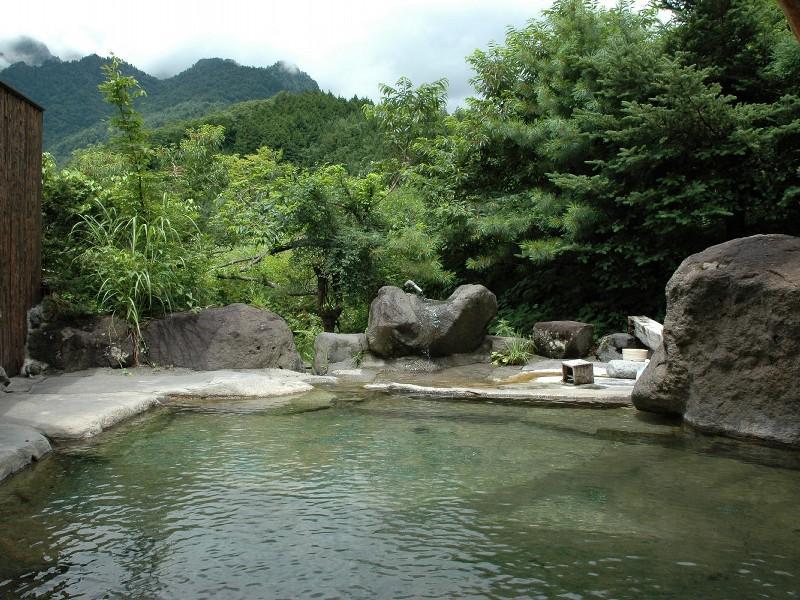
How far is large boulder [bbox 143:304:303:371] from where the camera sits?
7.58 meters

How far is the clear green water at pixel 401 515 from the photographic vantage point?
2512 mm

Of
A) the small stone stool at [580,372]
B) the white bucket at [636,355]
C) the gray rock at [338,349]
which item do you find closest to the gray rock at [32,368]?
the gray rock at [338,349]

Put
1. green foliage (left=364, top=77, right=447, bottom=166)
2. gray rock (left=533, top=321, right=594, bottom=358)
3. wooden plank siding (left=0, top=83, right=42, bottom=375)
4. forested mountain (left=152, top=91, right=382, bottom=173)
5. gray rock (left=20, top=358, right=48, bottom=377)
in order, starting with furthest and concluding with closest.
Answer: forested mountain (left=152, top=91, right=382, bottom=173), green foliage (left=364, top=77, right=447, bottom=166), gray rock (left=533, top=321, right=594, bottom=358), gray rock (left=20, top=358, right=48, bottom=377), wooden plank siding (left=0, top=83, right=42, bottom=375)

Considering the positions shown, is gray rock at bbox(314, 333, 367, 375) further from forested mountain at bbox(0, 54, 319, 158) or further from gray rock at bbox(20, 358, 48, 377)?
forested mountain at bbox(0, 54, 319, 158)

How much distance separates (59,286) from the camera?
24.0ft

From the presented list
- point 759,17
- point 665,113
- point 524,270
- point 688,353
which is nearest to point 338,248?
point 524,270

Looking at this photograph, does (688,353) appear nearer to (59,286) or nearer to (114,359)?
(114,359)

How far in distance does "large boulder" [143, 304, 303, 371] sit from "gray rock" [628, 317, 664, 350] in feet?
14.5

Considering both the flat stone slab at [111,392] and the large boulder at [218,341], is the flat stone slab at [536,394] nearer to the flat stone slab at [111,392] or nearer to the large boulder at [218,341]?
the flat stone slab at [111,392]

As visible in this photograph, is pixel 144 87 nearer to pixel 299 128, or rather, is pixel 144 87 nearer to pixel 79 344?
pixel 299 128

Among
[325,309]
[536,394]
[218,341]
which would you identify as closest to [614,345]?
[536,394]

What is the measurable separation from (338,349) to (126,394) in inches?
148

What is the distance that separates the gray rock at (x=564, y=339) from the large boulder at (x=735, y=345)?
321 cm

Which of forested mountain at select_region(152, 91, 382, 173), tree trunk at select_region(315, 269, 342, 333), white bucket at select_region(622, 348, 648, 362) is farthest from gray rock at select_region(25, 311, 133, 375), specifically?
forested mountain at select_region(152, 91, 382, 173)
